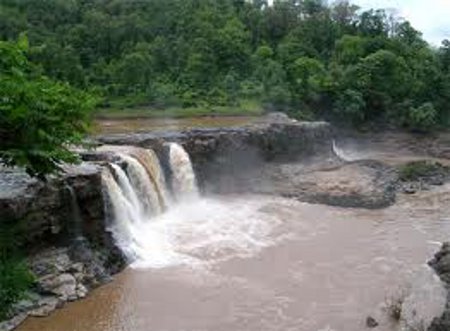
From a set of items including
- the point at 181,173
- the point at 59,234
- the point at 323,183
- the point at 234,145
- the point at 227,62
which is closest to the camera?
the point at 59,234

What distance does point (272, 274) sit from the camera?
18.1 metres

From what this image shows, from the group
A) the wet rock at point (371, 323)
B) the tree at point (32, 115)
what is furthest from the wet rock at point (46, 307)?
the tree at point (32, 115)

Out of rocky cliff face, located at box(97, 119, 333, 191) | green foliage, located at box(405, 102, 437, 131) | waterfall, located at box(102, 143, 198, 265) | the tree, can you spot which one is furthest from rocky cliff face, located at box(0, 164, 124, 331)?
green foliage, located at box(405, 102, 437, 131)

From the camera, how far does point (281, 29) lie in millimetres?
54156

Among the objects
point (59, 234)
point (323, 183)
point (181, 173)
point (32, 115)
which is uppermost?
point (32, 115)

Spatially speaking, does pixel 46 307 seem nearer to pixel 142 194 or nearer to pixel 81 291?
pixel 81 291

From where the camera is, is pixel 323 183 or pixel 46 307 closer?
pixel 46 307

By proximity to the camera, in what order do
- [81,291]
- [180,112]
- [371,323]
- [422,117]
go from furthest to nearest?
[422,117] → [180,112] → [81,291] → [371,323]

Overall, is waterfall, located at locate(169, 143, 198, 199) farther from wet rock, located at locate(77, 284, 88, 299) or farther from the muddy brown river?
wet rock, located at locate(77, 284, 88, 299)

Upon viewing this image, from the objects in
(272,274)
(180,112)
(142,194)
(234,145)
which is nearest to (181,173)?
(234,145)

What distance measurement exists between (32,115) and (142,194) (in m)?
15.1

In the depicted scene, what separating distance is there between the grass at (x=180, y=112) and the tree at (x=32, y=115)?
91.7 ft

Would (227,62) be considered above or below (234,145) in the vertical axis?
above

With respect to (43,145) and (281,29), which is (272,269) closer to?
(43,145)
